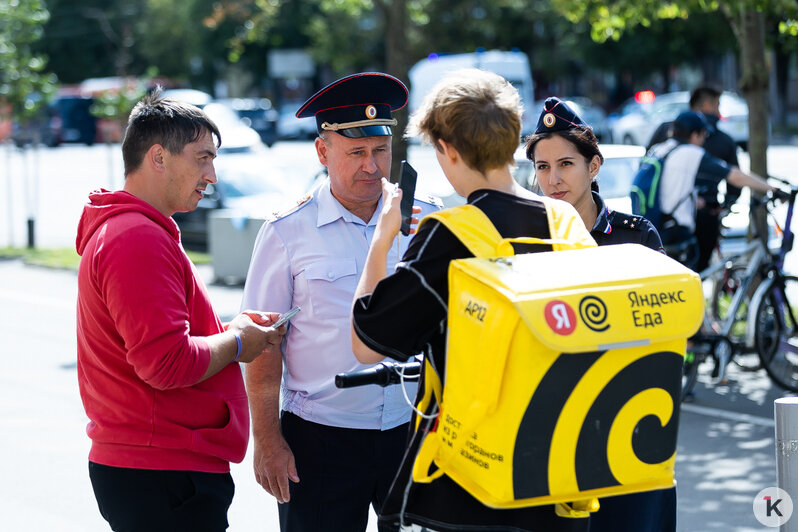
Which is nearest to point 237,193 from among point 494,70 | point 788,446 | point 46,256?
point 46,256

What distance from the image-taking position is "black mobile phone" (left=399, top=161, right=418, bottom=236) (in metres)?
2.52

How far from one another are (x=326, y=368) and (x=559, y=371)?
4.13 ft

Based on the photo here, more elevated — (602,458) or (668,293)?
(668,293)

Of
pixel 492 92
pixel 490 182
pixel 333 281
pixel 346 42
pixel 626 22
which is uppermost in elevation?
pixel 346 42

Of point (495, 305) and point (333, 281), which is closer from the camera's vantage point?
point (495, 305)

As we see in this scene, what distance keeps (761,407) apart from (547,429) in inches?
213

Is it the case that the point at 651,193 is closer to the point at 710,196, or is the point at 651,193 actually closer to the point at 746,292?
the point at 710,196

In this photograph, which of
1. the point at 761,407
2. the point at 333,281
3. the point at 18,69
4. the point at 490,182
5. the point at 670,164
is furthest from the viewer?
the point at 18,69

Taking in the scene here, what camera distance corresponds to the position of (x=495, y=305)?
2092 millimetres

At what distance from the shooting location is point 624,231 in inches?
136

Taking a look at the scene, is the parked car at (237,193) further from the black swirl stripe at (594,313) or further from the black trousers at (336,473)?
the black swirl stripe at (594,313)

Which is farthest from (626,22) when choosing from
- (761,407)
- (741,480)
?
(741,480)

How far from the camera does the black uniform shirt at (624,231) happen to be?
342cm

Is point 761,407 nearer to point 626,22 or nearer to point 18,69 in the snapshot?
point 626,22
